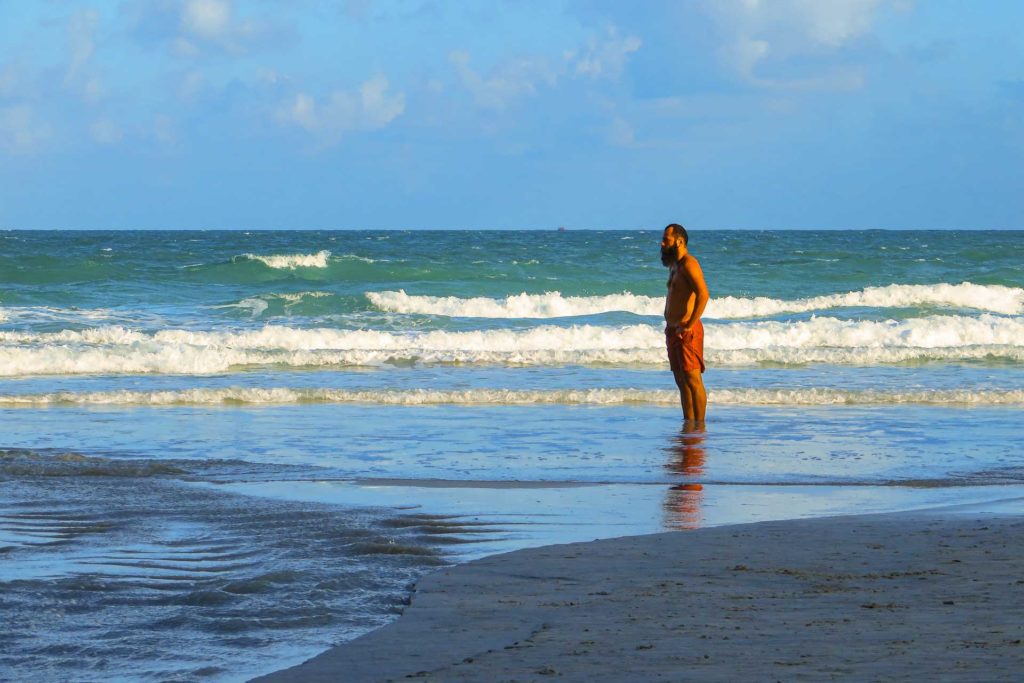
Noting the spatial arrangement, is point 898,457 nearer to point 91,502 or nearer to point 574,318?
point 91,502

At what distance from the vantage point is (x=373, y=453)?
8.60 metres

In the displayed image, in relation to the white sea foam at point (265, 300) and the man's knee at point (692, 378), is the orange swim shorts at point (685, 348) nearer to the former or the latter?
the man's knee at point (692, 378)

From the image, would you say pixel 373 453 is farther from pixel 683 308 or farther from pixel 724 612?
pixel 724 612

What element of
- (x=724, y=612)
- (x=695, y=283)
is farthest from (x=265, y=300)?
(x=724, y=612)

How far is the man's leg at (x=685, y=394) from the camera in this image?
9.70 meters

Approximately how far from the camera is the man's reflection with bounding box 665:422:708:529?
6.23m

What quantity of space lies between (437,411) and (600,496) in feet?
14.3

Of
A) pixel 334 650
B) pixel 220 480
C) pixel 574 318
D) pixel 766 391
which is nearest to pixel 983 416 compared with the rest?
pixel 766 391

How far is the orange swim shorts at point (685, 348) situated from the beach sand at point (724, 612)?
3861 mm

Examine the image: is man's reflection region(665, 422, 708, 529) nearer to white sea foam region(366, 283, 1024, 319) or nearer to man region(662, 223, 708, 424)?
man region(662, 223, 708, 424)

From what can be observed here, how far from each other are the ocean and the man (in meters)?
0.50

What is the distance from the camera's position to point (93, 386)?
1302 centimetres

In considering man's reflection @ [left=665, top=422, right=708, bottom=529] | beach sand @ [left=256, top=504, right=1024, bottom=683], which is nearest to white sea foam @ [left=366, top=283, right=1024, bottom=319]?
man's reflection @ [left=665, top=422, right=708, bottom=529]

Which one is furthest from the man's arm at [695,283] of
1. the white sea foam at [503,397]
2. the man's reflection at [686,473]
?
the white sea foam at [503,397]
